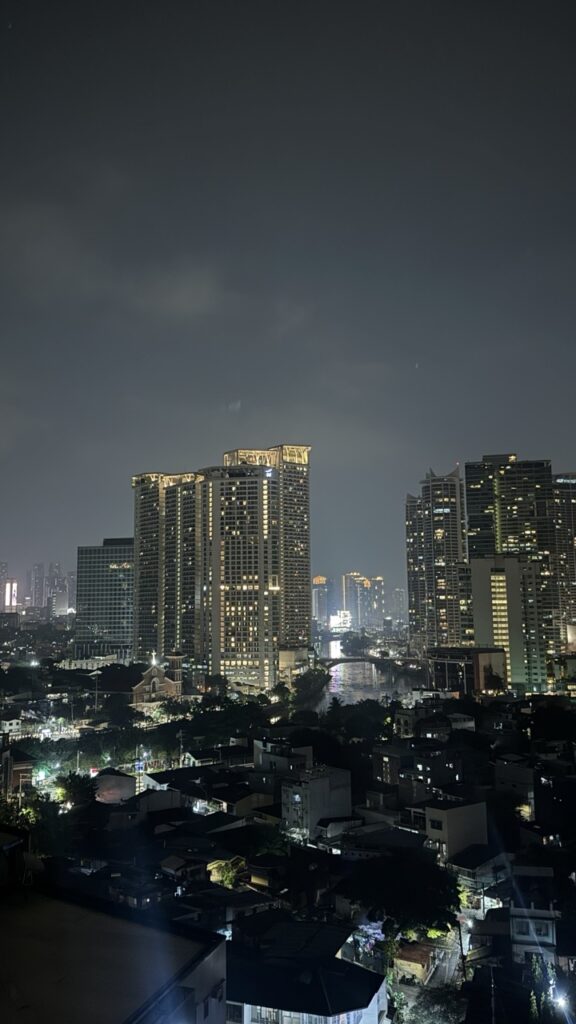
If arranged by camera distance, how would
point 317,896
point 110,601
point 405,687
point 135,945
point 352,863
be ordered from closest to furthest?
1. point 135,945
2. point 317,896
3. point 352,863
4. point 405,687
5. point 110,601

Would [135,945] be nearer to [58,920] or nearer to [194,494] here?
[58,920]

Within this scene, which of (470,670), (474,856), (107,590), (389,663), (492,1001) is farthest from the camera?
(107,590)

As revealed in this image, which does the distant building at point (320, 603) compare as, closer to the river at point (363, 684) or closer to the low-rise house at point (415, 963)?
the river at point (363, 684)

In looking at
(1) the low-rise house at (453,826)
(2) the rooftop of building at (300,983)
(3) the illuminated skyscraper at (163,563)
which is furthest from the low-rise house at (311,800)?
(3) the illuminated skyscraper at (163,563)

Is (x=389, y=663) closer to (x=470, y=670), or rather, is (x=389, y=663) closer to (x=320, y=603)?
(x=470, y=670)

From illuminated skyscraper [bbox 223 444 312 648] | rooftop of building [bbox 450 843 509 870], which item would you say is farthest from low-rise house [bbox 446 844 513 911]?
illuminated skyscraper [bbox 223 444 312 648]

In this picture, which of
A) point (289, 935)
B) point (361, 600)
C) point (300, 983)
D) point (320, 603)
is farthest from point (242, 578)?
point (361, 600)

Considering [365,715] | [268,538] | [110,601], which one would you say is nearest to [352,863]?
[365,715]
